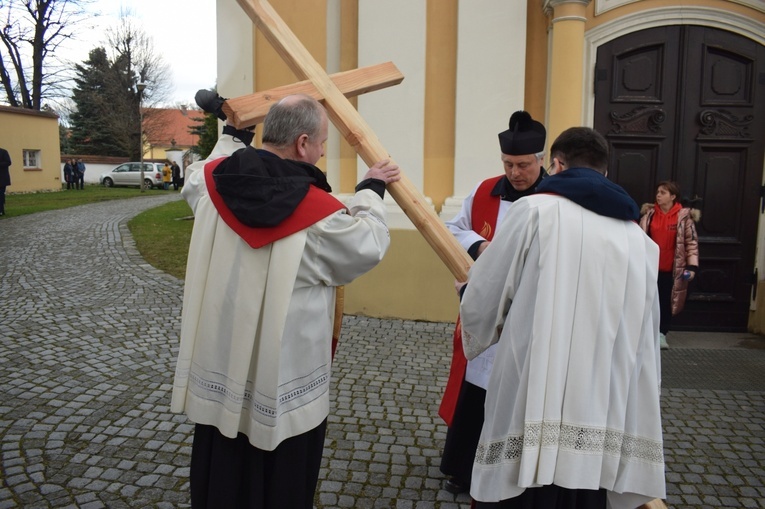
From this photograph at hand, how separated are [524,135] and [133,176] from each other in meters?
34.6

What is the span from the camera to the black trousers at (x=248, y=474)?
2.35 m

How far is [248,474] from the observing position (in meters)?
2.39

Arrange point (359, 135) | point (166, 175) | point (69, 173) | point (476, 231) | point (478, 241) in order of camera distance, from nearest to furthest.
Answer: point (359, 135), point (478, 241), point (476, 231), point (69, 173), point (166, 175)

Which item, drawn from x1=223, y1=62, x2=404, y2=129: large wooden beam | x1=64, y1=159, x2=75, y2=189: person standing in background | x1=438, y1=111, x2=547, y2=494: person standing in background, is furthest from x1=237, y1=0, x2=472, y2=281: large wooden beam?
x1=64, y1=159, x2=75, y2=189: person standing in background

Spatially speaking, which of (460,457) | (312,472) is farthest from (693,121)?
(312,472)

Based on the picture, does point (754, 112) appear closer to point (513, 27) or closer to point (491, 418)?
point (513, 27)

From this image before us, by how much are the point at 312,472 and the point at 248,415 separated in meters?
0.41

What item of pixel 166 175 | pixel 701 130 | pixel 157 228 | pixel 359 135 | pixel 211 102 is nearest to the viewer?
pixel 359 135

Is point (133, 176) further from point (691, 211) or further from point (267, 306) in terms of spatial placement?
point (267, 306)

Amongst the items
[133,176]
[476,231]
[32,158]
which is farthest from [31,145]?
[476,231]

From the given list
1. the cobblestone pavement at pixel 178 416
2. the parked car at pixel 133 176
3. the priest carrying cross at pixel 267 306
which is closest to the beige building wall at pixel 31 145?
the parked car at pixel 133 176

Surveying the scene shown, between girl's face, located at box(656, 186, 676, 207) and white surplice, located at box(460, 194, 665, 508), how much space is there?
14.4 feet

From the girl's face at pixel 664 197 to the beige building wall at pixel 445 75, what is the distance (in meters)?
1.09

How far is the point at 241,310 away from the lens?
229 centimetres
